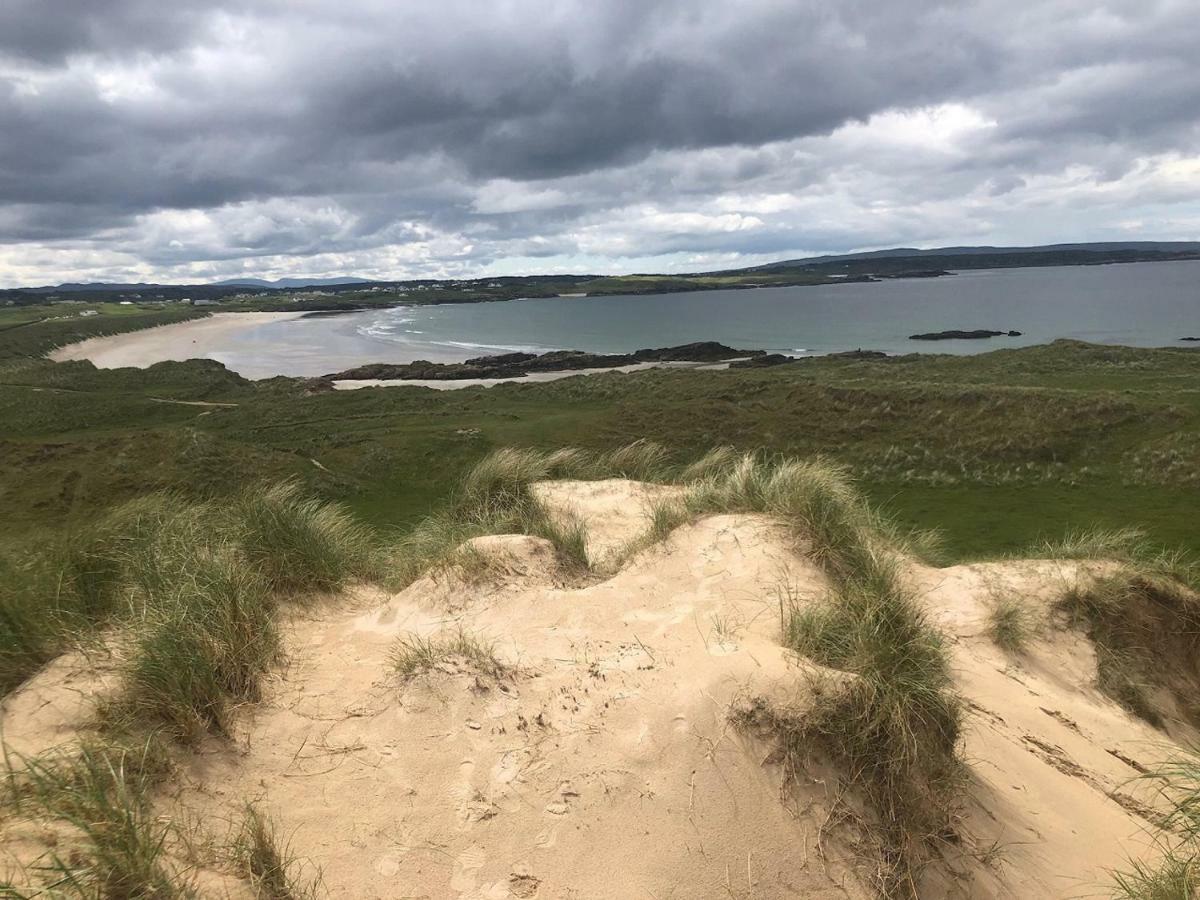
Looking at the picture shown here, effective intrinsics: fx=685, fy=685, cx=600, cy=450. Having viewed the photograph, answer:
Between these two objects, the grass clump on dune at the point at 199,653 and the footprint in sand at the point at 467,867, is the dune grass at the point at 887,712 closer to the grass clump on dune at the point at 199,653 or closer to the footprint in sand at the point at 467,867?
the footprint in sand at the point at 467,867

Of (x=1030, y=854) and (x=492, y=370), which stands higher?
(x=1030, y=854)

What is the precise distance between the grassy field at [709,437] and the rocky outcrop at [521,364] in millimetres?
13376

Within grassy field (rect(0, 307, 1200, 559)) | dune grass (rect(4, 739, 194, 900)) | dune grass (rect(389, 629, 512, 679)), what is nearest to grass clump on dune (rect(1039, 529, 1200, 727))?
grassy field (rect(0, 307, 1200, 559))

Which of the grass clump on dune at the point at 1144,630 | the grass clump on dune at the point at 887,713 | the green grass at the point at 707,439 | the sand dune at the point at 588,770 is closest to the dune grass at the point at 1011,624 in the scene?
the grass clump on dune at the point at 1144,630

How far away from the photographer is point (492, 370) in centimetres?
6500

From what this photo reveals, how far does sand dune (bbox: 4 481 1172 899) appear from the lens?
4.01 m

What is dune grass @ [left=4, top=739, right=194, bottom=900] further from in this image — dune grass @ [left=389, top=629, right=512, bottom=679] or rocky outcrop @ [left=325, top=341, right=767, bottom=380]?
rocky outcrop @ [left=325, top=341, right=767, bottom=380]

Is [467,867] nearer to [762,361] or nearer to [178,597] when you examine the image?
[178,597]

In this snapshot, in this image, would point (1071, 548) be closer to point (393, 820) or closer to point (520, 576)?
point (520, 576)

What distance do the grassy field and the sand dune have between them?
504 inches

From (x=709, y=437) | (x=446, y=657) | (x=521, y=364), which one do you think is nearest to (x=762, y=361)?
(x=521, y=364)

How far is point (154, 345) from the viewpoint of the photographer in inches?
3784

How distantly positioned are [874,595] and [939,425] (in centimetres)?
2721

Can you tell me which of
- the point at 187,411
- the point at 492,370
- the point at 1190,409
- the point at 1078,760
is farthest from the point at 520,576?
the point at 492,370
